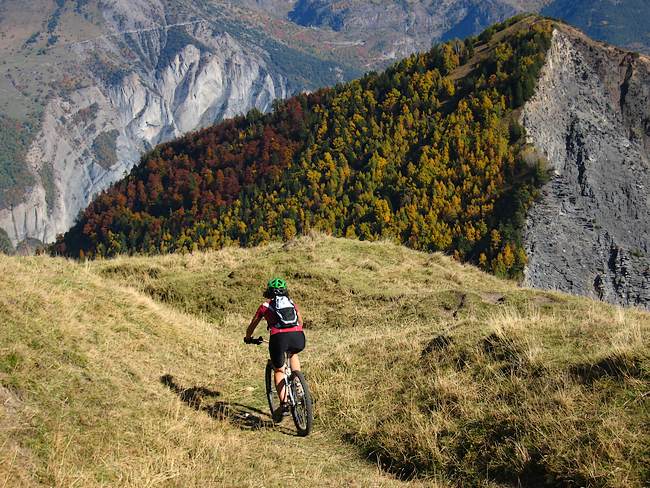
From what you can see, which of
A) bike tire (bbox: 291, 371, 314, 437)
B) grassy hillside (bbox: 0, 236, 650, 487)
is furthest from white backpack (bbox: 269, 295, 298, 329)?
grassy hillside (bbox: 0, 236, 650, 487)

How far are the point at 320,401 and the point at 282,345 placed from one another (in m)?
1.76

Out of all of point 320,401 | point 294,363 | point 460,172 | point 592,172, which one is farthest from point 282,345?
point 460,172

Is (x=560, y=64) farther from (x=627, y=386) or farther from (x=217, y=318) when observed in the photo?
(x=627, y=386)

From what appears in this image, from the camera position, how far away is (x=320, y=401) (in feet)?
38.6

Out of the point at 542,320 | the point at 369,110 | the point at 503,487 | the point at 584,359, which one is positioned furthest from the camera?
the point at 369,110

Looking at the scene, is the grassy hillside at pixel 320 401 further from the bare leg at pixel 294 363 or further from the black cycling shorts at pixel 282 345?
the black cycling shorts at pixel 282 345

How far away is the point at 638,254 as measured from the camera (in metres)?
76.5

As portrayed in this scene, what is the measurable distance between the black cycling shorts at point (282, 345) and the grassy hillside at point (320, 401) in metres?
1.34

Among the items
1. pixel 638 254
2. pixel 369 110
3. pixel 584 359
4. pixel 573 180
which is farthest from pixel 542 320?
pixel 369 110

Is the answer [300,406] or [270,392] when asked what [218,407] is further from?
[300,406]

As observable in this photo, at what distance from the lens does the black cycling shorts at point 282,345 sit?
428 inches

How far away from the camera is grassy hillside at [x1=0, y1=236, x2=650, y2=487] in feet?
25.6

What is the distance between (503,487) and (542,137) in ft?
292

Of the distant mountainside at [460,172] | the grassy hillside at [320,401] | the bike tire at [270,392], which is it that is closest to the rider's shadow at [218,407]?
the grassy hillside at [320,401]
